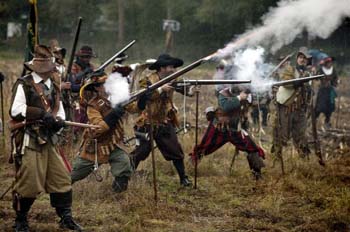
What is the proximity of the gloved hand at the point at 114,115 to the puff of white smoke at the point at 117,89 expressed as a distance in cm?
7

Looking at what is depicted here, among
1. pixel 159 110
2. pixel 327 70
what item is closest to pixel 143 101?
pixel 159 110

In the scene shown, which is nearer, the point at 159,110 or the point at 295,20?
the point at 159,110

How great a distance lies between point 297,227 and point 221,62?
18.7 feet

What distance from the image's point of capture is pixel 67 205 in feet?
21.6

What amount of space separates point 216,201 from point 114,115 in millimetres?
1702

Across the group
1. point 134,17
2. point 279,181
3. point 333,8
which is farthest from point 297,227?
point 134,17

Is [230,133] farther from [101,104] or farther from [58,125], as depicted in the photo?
[58,125]

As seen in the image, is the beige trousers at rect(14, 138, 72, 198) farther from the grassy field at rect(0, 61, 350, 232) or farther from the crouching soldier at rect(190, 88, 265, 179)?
the crouching soldier at rect(190, 88, 265, 179)

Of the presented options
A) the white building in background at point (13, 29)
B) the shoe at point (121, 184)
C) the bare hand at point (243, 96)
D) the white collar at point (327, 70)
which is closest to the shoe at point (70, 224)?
the shoe at point (121, 184)

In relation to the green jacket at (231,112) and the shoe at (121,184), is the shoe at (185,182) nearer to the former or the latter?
the green jacket at (231,112)

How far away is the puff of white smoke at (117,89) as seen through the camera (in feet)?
24.7

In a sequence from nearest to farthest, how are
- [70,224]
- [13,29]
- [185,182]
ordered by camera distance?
[70,224], [185,182], [13,29]

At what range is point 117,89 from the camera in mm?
7586

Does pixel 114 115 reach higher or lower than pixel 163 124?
higher
